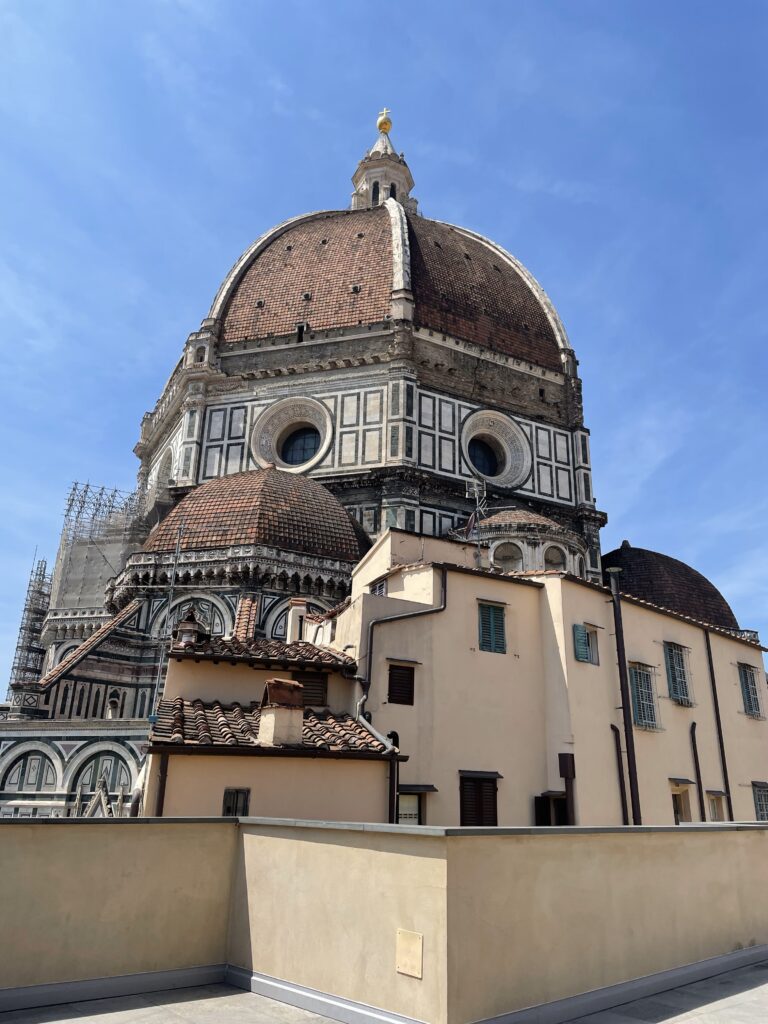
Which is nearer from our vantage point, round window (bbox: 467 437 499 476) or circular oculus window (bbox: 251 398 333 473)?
circular oculus window (bbox: 251 398 333 473)

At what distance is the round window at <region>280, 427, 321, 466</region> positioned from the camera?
35.1 metres

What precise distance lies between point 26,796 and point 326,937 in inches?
459

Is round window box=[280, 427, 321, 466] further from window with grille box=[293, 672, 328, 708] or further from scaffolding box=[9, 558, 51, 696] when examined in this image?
window with grille box=[293, 672, 328, 708]

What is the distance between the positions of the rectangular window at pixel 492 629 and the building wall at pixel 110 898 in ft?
24.4

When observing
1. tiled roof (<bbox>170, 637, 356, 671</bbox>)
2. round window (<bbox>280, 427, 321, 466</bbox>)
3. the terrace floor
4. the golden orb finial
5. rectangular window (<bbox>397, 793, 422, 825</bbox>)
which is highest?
the golden orb finial

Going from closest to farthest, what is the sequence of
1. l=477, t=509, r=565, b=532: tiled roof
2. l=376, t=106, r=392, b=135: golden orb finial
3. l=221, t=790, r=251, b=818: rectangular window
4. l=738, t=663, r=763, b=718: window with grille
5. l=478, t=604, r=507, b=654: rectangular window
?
l=221, t=790, r=251, b=818: rectangular window → l=478, t=604, r=507, b=654: rectangular window → l=738, t=663, r=763, b=718: window with grille → l=477, t=509, r=565, b=532: tiled roof → l=376, t=106, r=392, b=135: golden orb finial

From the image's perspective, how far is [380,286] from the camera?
37.7m

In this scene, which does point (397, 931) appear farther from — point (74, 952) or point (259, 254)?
point (259, 254)

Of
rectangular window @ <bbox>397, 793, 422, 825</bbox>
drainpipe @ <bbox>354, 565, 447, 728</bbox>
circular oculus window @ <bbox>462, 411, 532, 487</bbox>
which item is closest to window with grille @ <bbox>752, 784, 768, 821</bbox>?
rectangular window @ <bbox>397, 793, 422, 825</bbox>

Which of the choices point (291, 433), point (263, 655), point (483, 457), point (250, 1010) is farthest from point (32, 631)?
point (250, 1010)

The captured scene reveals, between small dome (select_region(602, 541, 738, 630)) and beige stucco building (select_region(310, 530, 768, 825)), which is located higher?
small dome (select_region(602, 541, 738, 630))

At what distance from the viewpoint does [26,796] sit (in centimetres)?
1606

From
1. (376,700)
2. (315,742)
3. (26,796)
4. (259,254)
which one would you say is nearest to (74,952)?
(315,742)

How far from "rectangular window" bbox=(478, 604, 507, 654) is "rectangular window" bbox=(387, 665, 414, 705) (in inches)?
59.1
